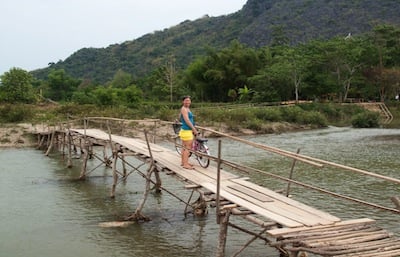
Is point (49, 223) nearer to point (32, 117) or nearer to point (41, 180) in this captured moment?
point (41, 180)

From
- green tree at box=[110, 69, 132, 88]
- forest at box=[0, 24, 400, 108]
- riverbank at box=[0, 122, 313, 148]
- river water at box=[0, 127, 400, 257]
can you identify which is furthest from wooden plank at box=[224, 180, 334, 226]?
Answer: green tree at box=[110, 69, 132, 88]

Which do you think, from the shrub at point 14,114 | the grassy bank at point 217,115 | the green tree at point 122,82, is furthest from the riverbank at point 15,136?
the green tree at point 122,82

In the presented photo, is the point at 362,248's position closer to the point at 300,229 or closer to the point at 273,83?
the point at 300,229

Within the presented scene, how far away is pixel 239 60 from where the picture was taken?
5916 cm

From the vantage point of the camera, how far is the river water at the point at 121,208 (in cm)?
988

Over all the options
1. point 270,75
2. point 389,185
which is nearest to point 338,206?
point 389,185

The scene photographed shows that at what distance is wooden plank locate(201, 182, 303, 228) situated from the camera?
669 cm

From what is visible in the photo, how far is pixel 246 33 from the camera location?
113m

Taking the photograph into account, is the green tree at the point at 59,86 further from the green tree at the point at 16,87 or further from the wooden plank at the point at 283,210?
the wooden plank at the point at 283,210

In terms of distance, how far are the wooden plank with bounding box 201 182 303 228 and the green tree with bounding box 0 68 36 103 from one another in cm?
3874

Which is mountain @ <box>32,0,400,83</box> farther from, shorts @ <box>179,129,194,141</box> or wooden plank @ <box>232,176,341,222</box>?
wooden plank @ <box>232,176,341,222</box>

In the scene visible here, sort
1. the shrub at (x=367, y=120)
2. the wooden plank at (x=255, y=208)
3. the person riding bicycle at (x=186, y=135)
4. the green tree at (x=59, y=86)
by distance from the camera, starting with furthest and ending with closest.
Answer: the green tree at (x=59, y=86)
the shrub at (x=367, y=120)
the person riding bicycle at (x=186, y=135)
the wooden plank at (x=255, y=208)

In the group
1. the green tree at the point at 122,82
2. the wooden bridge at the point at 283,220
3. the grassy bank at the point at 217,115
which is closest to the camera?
the wooden bridge at the point at 283,220

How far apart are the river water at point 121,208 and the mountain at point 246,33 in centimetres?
7548
